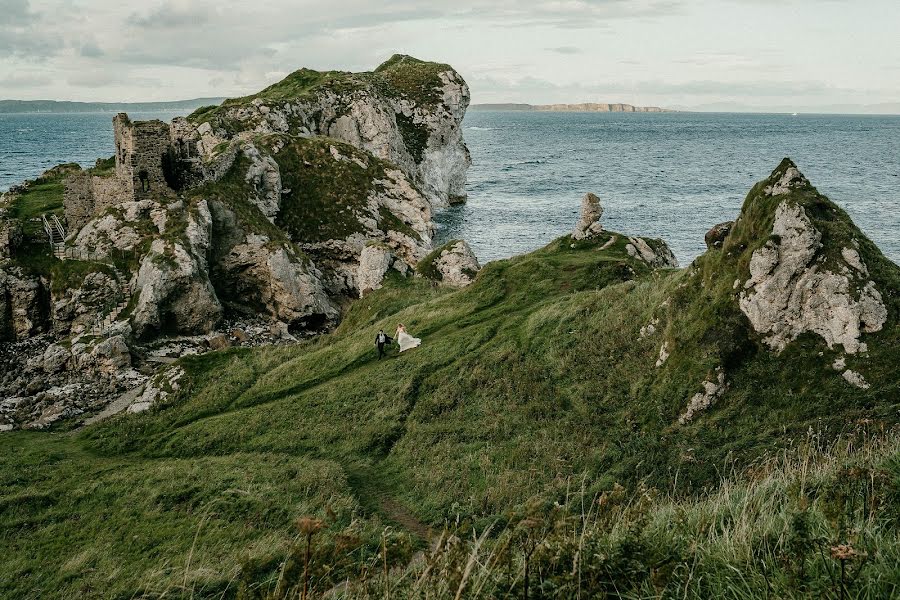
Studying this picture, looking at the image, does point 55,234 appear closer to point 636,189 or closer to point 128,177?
point 128,177

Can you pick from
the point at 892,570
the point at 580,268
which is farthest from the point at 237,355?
the point at 892,570

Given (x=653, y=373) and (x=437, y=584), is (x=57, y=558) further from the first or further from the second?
(x=653, y=373)

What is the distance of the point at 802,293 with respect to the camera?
66.4 feet

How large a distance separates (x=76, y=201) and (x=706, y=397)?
49.5 meters

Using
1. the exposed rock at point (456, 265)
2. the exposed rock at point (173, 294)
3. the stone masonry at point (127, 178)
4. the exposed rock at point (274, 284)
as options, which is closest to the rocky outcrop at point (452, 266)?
the exposed rock at point (456, 265)

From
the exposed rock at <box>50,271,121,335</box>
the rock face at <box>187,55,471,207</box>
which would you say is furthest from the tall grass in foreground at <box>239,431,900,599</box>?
the rock face at <box>187,55,471,207</box>

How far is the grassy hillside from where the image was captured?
770cm

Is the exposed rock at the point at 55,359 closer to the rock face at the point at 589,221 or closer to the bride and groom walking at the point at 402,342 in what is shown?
the bride and groom walking at the point at 402,342

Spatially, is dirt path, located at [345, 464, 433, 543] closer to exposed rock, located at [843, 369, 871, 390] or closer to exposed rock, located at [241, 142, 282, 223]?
exposed rock, located at [843, 369, 871, 390]

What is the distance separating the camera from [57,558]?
55.1ft

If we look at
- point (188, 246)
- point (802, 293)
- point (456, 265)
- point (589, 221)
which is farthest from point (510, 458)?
point (188, 246)

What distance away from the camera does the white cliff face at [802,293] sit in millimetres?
19156

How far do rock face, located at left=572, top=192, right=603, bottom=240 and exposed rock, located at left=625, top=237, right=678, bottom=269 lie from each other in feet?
7.30

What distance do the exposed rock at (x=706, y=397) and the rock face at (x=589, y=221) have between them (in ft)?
70.8
